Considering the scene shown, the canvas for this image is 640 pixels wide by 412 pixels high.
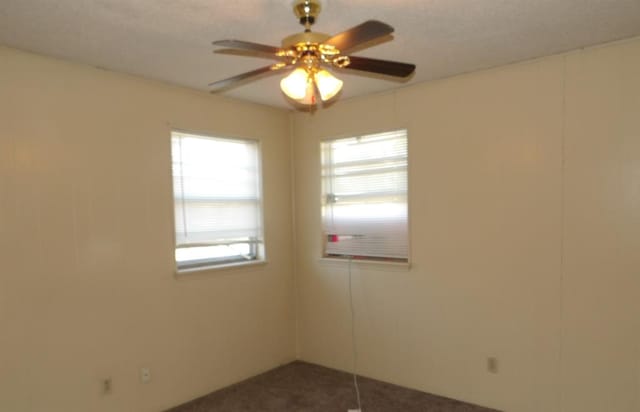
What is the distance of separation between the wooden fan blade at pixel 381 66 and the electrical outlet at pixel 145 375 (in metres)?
2.64

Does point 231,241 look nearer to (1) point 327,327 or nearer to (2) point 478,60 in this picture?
(1) point 327,327

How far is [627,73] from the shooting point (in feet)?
8.68

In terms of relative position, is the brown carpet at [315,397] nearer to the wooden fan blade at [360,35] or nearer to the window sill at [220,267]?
Result: the window sill at [220,267]

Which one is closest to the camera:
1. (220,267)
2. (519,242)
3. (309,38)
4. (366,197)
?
(309,38)

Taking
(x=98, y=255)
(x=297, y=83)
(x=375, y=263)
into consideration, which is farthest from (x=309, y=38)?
(x=375, y=263)

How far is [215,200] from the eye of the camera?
371 centimetres

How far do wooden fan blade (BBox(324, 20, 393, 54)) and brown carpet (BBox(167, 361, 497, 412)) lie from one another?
8.83ft

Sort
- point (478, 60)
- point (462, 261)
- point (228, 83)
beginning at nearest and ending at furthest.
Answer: point (228, 83) < point (478, 60) < point (462, 261)

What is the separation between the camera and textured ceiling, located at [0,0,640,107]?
2096 mm

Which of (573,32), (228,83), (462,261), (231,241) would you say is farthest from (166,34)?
(462,261)

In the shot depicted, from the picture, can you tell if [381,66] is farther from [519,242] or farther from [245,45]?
[519,242]

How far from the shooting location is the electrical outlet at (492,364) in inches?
124

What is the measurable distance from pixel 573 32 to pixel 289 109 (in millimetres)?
2552

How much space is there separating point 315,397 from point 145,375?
4.36ft
